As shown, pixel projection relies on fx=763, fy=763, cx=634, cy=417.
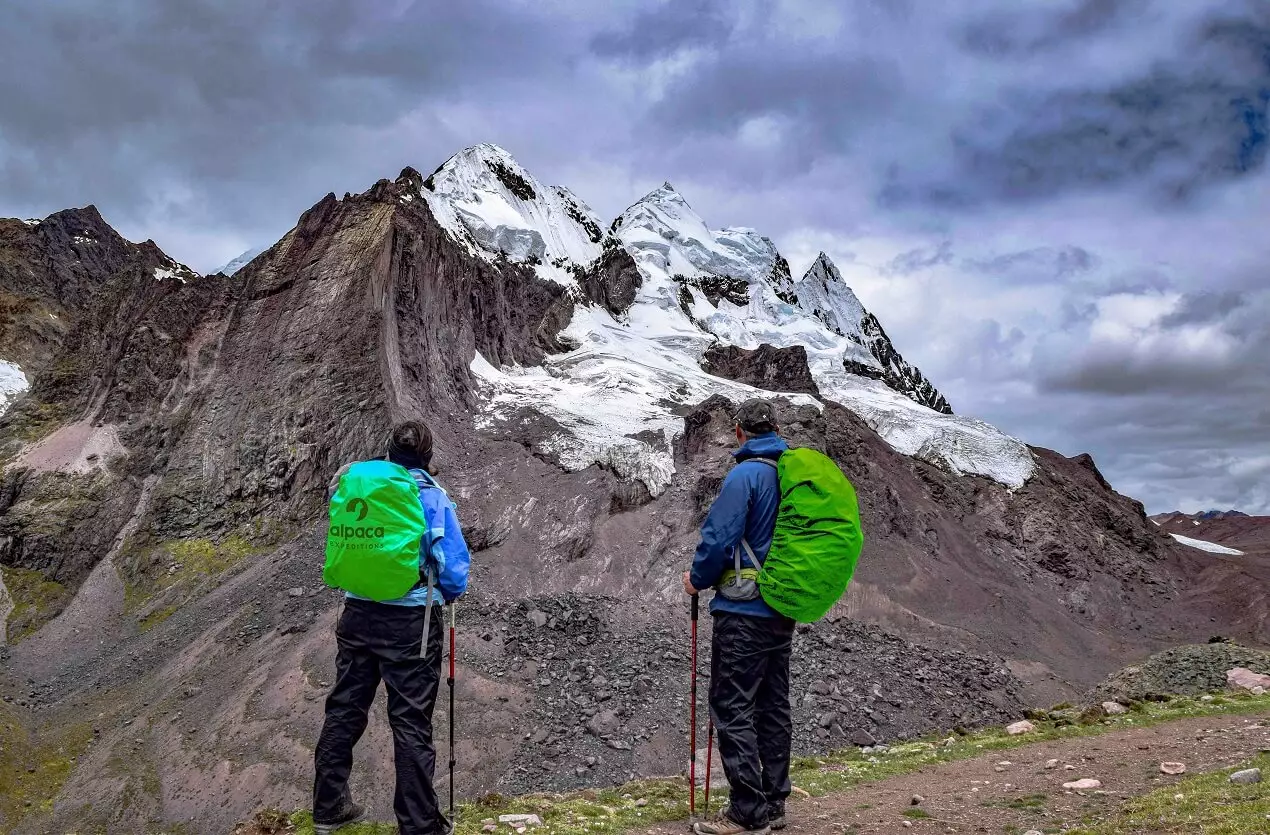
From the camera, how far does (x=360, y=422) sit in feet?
98.6

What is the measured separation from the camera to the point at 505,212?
71562 millimetres

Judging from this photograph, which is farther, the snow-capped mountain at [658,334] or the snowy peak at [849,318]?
the snowy peak at [849,318]

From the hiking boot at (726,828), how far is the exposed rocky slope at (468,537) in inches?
448

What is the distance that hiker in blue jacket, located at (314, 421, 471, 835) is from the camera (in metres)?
6.37

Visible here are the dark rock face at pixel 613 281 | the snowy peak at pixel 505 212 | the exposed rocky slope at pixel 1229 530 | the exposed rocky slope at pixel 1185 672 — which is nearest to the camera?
the exposed rocky slope at pixel 1185 672

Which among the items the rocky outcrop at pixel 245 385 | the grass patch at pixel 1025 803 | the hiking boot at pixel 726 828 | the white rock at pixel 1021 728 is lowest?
the white rock at pixel 1021 728

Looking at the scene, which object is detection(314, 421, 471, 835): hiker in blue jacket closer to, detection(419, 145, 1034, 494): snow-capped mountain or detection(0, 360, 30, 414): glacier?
detection(419, 145, 1034, 494): snow-capped mountain

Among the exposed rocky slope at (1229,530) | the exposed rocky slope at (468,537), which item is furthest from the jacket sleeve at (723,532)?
the exposed rocky slope at (1229,530)

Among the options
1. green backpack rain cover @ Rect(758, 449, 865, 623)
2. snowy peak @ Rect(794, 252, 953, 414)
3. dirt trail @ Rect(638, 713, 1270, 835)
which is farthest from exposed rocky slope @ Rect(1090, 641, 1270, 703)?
snowy peak @ Rect(794, 252, 953, 414)

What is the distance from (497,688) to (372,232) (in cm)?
2542

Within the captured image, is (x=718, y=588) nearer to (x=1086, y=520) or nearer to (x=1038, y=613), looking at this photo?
(x=1038, y=613)

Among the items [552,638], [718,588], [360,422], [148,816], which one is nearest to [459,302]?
[360,422]

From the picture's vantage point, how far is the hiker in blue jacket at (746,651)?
21.7ft

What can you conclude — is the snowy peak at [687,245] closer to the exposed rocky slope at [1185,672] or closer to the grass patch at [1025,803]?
the exposed rocky slope at [1185,672]
